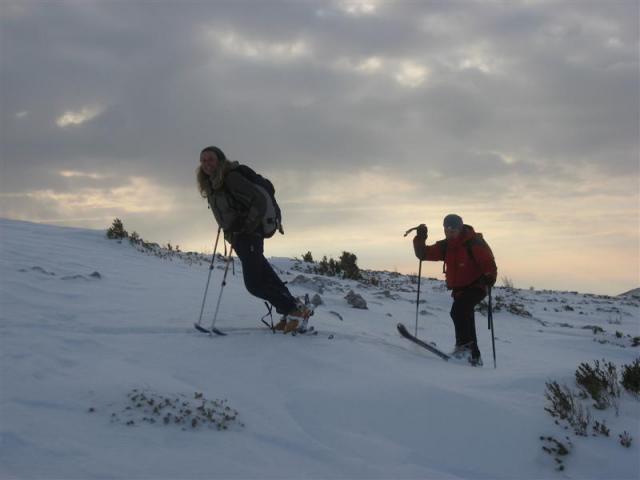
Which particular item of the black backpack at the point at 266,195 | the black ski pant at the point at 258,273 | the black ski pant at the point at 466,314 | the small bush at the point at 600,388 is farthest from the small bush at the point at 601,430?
the black backpack at the point at 266,195

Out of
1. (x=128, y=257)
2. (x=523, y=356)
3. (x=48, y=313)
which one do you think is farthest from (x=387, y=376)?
(x=128, y=257)

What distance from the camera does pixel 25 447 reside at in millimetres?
3213

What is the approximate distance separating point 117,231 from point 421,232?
9.11m

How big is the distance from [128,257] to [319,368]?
24.3 feet

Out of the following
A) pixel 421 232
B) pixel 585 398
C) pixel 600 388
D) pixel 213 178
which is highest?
pixel 213 178

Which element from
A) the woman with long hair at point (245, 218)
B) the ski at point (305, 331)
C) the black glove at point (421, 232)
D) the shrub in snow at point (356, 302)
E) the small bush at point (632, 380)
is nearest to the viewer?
the small bush at point (632, 380)

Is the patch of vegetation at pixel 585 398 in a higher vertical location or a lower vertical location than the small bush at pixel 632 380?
lower

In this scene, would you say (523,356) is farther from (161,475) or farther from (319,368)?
(161,475)

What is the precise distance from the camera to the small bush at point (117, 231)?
44.0 ft

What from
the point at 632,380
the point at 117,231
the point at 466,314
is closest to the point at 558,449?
the point at 632,380

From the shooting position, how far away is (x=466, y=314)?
22.9 feet

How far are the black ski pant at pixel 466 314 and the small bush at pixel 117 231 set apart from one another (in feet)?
31.0

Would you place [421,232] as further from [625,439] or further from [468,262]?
[625,439]

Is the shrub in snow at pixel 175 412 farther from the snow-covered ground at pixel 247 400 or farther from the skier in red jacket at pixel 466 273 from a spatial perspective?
A: the skier in red jacket at pixel 466 273
